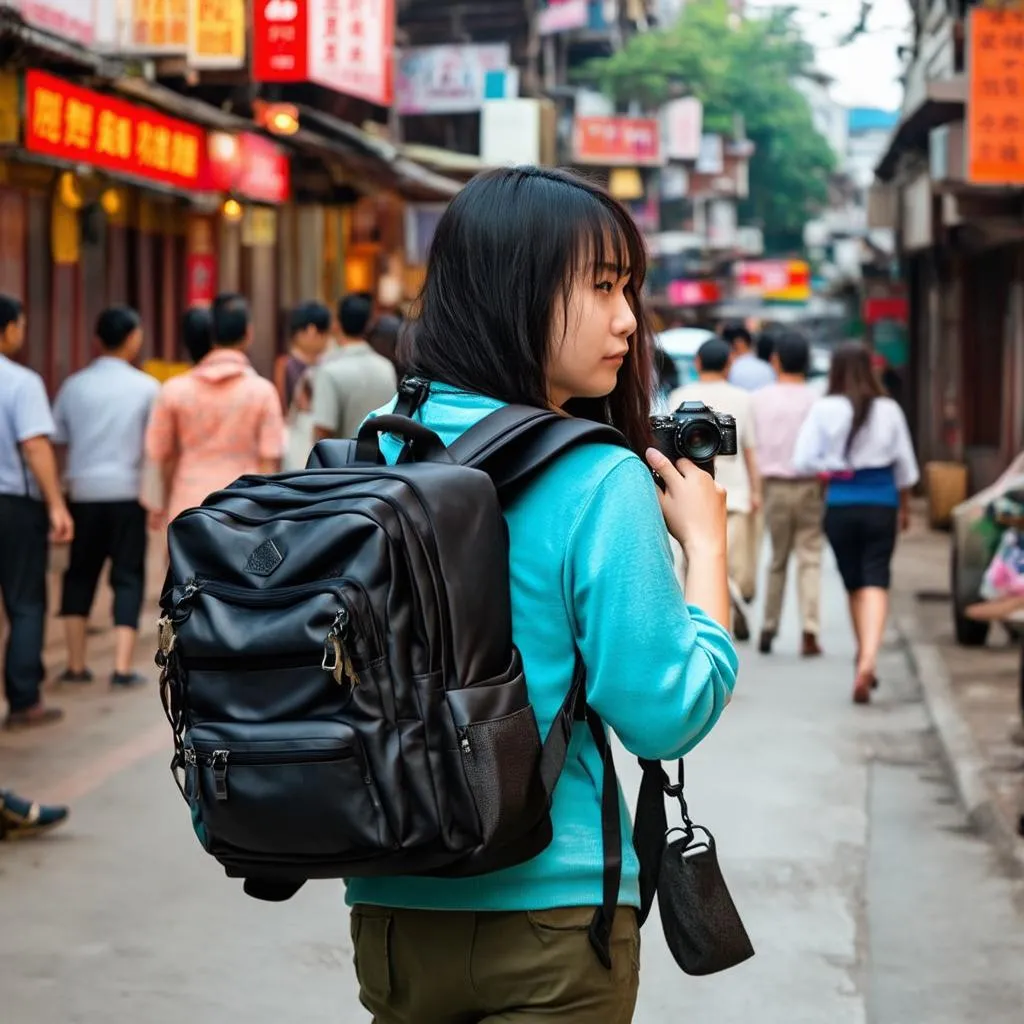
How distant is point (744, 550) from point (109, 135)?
4.87m

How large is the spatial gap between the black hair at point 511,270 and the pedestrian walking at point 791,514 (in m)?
9.02

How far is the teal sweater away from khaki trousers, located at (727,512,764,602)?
31.0 ft

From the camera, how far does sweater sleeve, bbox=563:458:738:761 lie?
217 centimetres

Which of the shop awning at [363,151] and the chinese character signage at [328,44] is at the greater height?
the chinese character signage at [328,44]

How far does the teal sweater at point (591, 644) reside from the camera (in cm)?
217

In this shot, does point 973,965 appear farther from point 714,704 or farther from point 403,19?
point 403,19

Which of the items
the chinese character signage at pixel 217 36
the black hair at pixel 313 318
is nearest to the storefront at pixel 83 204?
the chinese character signage at pixel 217 36

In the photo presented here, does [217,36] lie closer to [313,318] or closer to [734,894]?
[313,318]

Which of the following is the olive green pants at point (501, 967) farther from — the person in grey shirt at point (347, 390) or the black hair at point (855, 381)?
the black hair at point (855, 381)

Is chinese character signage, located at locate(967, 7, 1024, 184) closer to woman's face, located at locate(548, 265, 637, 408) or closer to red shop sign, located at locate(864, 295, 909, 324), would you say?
woman's face, located at locate(548, 265, 637, 408)

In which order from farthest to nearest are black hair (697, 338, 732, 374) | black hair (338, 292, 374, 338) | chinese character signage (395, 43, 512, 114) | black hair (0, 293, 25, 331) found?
1. chinese character signage (395, 43, 512, 114)
2. black hair (697, 338, 732, 374)
3. black hair (338, 292, 374, 338)
4. black hair (0, 293, 25, 331)

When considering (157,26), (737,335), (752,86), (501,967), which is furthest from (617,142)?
(501,967)

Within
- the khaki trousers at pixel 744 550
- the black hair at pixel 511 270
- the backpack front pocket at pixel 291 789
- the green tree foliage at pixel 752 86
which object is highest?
the green tree foliage at pixel 752 86

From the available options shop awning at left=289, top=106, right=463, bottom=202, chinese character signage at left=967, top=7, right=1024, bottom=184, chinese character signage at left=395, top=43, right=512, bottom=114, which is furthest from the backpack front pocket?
chinese character signage at left=395, top=43, right=512, bottom=114
